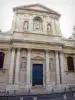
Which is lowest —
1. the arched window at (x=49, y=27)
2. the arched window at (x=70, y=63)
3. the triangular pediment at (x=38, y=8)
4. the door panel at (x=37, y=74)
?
the door panel at (x=37, y=74)

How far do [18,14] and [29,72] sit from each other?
7.75m

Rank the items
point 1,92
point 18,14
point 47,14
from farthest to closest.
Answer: point 47,14
point 18,14
point 1,92

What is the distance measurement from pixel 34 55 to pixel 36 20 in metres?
5.26

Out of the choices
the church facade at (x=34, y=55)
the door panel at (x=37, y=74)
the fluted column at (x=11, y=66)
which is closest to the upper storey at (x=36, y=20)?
the church facade at (x=34, y=55)

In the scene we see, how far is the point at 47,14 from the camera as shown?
16250mm

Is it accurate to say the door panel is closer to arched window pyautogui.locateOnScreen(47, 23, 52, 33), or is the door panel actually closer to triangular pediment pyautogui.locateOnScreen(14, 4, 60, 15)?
arched window pyautogui.locateOnScreen(47, 23, 52, 33)

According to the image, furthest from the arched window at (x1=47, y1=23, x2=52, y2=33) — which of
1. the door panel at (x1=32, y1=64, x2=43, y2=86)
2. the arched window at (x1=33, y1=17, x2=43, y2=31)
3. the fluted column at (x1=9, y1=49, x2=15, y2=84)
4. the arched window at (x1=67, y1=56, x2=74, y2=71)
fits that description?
the fluted column at (x1=9, y1=49, x2=15, y2=84)

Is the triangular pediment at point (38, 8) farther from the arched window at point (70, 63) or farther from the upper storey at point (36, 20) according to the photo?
the arched window at point (70, 63)

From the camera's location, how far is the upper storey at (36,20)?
48.3 feet

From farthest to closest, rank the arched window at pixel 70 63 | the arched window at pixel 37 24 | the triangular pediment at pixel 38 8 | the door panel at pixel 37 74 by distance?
the triangular pediment at pixel 38 8 < the arched window at pixel 37 24 < the arched window at pixel 70 63 < the door panel at pixel 37 74

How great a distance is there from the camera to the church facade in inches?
483

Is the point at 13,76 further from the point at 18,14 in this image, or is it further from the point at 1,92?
the point at 18,14

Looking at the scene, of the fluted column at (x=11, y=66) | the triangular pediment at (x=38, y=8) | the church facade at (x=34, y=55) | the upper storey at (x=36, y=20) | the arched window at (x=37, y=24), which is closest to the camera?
the fluted column at (x=11, y=66)

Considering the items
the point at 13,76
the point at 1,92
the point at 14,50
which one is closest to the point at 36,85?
the point at 13,76
